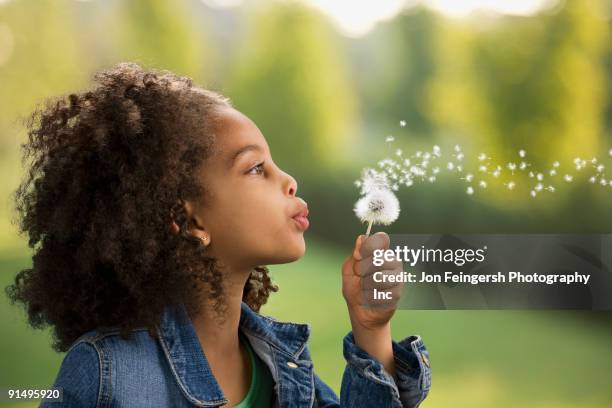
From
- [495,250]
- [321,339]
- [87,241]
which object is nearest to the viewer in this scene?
[87,241]

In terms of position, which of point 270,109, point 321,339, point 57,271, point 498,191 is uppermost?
point 270,109

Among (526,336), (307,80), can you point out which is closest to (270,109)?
(307,80)

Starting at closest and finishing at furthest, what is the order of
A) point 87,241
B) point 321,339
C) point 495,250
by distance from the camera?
point 87,241, point 495,250, point 321,339

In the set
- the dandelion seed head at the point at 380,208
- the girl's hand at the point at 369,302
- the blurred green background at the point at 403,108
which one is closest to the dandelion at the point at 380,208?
the dandelion seed head at the point at 380,208

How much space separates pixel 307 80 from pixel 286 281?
52 cm

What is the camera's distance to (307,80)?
6.46ft

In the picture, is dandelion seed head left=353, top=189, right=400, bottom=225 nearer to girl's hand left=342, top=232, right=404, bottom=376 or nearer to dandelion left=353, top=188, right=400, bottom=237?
dandelion left=353, top=188, right=400, bottom=237

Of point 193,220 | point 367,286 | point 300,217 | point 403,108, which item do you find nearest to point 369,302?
point 367,286

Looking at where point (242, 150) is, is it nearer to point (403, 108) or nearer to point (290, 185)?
point (290, 185)

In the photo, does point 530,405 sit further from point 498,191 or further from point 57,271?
point 57,271

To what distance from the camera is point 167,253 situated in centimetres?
90

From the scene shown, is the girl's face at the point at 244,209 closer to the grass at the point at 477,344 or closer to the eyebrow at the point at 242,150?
the eyebrow at the point at 242,150

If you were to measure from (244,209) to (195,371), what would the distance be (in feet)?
0.65

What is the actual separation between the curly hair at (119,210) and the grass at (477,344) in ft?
3.33
